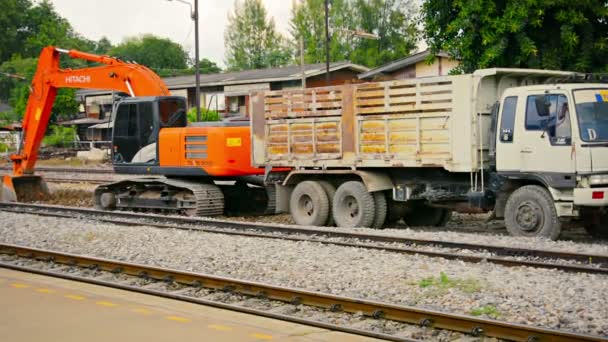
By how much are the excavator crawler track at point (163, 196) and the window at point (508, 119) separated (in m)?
7.80

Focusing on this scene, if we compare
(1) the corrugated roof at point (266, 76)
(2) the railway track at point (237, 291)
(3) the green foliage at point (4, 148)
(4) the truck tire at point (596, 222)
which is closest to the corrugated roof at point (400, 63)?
(1) the corrugated roof at point (266, 76)

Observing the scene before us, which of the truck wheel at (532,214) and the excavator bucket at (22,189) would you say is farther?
the excavator bucket at (22,189)

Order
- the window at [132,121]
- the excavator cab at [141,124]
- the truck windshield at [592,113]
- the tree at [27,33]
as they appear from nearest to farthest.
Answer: the truck windshield at [592,113] → the excavator cab at [141,124] → the window at [132,121] → the tree at [27,33]

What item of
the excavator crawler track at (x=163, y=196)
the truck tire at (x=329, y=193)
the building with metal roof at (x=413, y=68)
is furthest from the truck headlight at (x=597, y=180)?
the building with metal roof at (x=413, y=68)

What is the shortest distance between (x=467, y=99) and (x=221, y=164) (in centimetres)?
705

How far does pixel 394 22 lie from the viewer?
76.1 m

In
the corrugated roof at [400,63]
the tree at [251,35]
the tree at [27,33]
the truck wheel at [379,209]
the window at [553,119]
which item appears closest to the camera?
the window at [553,119]

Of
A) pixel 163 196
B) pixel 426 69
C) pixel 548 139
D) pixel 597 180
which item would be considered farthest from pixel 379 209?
pixel 426 69

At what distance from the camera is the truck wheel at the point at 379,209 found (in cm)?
1688

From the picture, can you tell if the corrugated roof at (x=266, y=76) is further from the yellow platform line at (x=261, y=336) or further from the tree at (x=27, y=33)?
the tree at (x=27, y=33)

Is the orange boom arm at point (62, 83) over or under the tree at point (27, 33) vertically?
under

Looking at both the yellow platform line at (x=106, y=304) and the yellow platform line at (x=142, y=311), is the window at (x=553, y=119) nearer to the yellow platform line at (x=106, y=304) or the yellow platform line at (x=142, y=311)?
the yellow platform line at (x=142, y=311)

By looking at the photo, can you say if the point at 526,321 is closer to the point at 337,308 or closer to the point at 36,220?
the point at 337,308

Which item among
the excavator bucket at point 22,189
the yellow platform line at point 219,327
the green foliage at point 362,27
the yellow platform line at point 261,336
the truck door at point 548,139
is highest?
the green foliage at point 362,27
